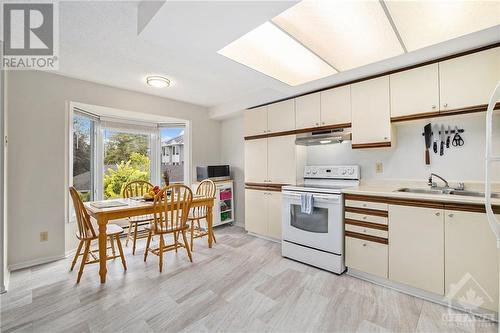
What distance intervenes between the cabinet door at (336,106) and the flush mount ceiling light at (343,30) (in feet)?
1.22

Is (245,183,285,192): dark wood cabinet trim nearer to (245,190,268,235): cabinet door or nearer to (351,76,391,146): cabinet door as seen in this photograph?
(245,190,268,235): cabinet door

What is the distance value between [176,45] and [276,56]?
1033mm

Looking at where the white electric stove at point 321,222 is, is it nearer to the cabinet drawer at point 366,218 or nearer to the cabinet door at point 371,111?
the cabinet drawer at point 366,218

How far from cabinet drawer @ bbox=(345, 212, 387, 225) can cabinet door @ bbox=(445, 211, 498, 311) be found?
461mm

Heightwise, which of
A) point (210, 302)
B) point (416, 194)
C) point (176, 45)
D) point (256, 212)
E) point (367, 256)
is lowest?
point (210, 302)

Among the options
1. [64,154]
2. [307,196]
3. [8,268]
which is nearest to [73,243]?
[8,268]

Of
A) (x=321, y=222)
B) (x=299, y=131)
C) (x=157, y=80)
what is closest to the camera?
(x=321, y=222)

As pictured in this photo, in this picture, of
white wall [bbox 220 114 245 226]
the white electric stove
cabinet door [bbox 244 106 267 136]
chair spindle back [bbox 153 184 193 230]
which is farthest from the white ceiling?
chair spindle back [bbox 153 184 193 230]

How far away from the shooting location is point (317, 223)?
2523 mm

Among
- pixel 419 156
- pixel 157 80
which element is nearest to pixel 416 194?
pixel 419 156

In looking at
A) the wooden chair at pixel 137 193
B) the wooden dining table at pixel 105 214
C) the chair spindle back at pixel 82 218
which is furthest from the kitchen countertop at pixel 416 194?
the wooden chair at pixel 137 193

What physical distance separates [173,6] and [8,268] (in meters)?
3.26

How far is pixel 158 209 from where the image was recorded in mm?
2506

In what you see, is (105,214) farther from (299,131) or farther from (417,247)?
(417,247)
